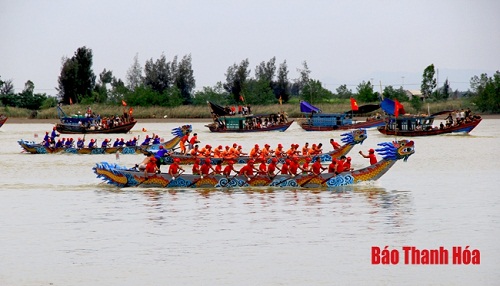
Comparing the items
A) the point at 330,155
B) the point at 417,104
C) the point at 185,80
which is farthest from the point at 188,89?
the point at 330,155

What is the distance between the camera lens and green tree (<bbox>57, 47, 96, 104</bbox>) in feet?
380

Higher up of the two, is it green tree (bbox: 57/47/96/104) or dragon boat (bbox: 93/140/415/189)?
green tree (bbox: 57/47/96/104)

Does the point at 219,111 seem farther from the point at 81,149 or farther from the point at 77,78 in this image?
the point at 77,78

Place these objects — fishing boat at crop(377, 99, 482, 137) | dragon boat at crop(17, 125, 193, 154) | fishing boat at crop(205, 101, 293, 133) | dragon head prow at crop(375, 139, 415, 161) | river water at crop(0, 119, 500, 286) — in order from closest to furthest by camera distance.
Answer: river water at crop(0, 119, 500, 286)
dragon head prow at crop(375, 139, 415, 161)
dragon boat at crop(17, 125, 193, 154)
fishing boat at crop(377, 99, 482, 137)
fishing boat at crop(205, 101, 293, 133)

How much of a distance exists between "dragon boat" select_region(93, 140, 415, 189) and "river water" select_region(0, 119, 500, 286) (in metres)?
0.36

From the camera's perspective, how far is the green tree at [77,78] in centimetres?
11594

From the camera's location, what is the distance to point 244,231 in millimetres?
24375

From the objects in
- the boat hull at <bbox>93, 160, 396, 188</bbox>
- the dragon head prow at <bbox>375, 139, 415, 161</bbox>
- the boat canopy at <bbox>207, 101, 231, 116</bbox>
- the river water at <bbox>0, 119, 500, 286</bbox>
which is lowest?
the river water at <bbox>0, 119, 500, 286</bbox>

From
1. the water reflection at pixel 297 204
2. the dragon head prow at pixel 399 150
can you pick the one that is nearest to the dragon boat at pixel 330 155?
the water reflection at pixel 297 204

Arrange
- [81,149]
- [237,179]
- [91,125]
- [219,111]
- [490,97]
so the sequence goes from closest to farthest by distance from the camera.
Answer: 1. [237,179]
2. [81,149]
3. [91,125]
4. [219,111]
5. [490,97]

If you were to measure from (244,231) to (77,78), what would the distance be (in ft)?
312

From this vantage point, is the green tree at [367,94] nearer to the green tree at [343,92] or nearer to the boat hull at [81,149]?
the green tree at [343,92]

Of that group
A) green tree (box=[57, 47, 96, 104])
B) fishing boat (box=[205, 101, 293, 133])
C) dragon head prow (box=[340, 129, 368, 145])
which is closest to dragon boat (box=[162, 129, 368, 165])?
dragon head prow (box=[340, 129, 368, 145])

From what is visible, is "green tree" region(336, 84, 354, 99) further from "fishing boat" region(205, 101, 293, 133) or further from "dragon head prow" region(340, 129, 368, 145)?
"dragon head prow" region(340, 129, 368, 145)
